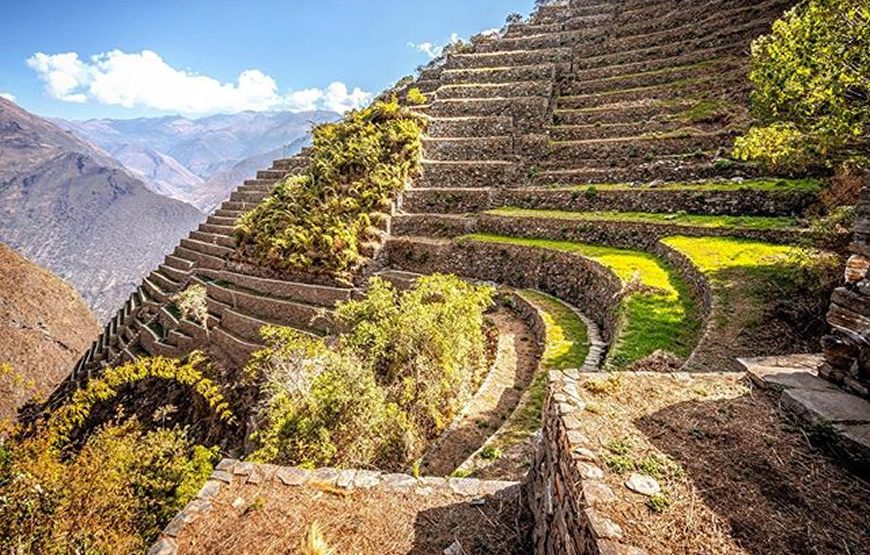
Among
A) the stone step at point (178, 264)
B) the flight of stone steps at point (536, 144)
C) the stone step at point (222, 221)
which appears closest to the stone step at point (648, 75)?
the flight of stone steps at point (536, 144)

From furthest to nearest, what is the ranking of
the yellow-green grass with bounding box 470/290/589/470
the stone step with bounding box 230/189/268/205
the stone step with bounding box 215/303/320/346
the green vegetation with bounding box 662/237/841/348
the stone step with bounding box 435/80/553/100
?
the stone step with bounding box 230/189/268/205 < the stone step with bounding box 435/80/553/100 < the stone step with bounding box 215/303/320/346 < the yellow-green grass with bounding box 470/290/589/470 < the green vegetation with bounding box 662/237/841/348

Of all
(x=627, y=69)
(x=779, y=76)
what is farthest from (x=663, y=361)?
(x=627, y=69)

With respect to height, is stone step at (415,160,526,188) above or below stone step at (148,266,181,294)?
above

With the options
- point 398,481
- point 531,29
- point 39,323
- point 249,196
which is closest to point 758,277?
point 398,481

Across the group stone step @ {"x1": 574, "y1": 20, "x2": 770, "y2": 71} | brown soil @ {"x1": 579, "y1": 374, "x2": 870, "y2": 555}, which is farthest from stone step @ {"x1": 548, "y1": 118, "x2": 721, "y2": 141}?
brown soil @ {"x1": 579, "y1": 374, "x2": 870, "y2": 555}

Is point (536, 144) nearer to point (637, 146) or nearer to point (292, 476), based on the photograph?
point (637, 146)

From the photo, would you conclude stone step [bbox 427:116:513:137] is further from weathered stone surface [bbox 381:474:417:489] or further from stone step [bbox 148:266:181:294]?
weathered stone surface [bbox 381:474:417:489]

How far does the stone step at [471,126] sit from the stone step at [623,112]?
285 cm

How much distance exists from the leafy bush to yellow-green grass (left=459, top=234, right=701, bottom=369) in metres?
6.60

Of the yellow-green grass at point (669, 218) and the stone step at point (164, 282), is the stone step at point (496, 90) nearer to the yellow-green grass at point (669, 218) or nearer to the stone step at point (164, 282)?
the yellow-green grass at point (669, 218)

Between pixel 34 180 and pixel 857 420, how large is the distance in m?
204

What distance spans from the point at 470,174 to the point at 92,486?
1684cm

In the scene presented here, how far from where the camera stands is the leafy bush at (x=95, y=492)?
140 inches

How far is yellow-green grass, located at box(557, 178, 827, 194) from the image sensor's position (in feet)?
35.4
